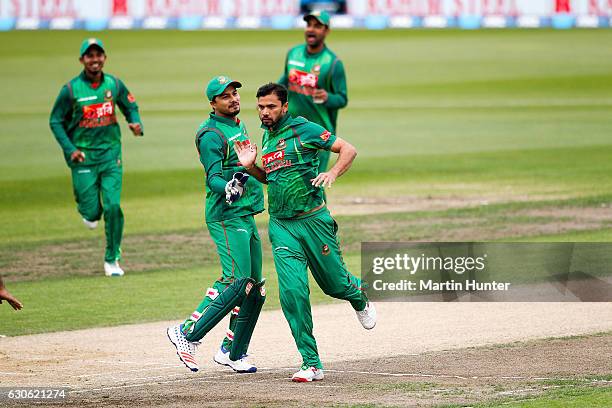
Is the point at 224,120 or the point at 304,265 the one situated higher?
the point at 224,120

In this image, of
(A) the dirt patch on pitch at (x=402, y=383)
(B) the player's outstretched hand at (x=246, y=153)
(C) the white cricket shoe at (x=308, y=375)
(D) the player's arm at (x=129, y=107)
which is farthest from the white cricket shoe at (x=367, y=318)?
(D) the player's arm at (x=129, y=107)

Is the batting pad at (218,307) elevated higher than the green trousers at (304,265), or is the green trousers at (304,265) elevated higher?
the green trousers at (304,265)

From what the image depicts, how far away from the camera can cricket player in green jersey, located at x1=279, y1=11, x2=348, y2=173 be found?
15875 millimetres

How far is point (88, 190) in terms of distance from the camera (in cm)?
1512

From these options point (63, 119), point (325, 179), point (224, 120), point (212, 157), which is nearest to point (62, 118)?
point (63, 119)

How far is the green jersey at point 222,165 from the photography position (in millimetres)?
9867

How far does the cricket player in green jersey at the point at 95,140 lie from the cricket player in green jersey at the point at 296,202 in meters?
5.53

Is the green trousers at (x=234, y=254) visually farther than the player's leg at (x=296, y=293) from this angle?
Yes

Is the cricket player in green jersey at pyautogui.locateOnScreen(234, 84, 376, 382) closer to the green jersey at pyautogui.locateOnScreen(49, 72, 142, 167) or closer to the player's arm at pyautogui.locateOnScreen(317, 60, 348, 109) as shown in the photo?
the green jersey at pyautogui.locateOnScreen(49, 72, 142, 167)

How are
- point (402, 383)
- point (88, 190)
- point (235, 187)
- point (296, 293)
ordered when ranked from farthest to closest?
1. point (88, 190)
2. point (235, 187)
3. point (296, 293)
4. point (402, 383)

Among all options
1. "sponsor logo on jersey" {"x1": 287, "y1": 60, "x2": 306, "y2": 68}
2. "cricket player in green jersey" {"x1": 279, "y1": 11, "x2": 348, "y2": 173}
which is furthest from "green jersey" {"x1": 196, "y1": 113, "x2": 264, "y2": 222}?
"sponsor logo on jersey" {"x1": 287, "y1": 60, "x2": 306, "y2": 68}

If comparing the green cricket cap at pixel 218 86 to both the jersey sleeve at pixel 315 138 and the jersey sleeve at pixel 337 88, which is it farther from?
the jersey sleeve at pixel 337 88

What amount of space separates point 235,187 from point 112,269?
212 inches

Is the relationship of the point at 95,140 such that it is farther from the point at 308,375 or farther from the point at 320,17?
the point at 308,375
